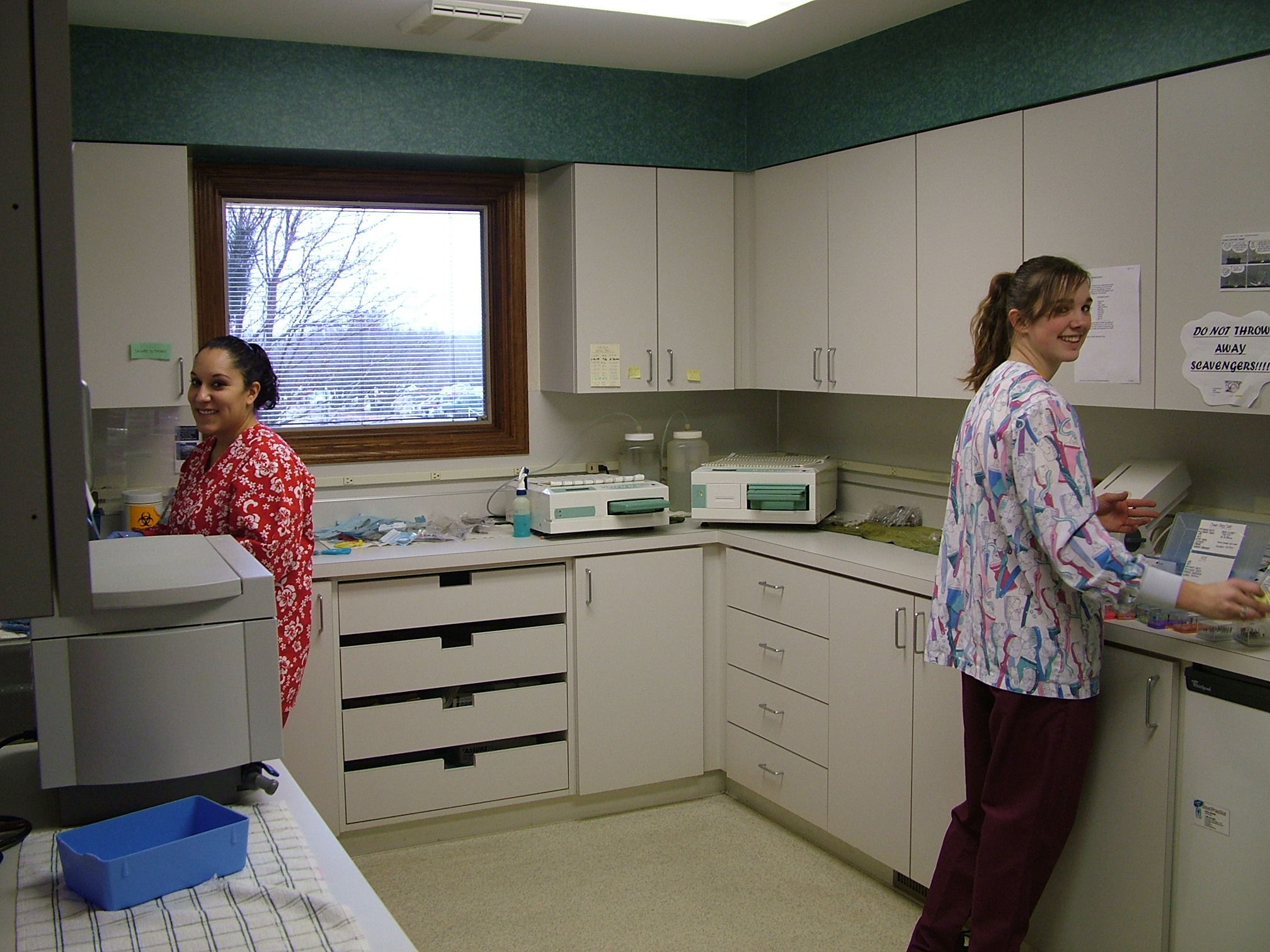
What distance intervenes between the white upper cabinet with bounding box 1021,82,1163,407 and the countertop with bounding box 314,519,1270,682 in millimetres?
673

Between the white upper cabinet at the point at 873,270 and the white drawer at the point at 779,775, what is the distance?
1.15 meters

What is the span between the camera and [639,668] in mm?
3713

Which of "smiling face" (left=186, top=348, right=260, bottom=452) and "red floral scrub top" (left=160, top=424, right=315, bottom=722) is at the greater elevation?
"smiling face" (left=186, top=348, right=260, bottom=452)

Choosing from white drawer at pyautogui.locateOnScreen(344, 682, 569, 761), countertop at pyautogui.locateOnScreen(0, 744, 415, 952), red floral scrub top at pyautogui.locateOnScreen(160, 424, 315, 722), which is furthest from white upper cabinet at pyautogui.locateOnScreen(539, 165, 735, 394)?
countertop at pyautogui.locateOnScreen(0, 744, 415, 952)

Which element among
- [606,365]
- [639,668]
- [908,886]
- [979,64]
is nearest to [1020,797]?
Answer: [908,886]

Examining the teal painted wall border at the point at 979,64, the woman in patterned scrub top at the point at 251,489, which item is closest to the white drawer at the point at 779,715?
the woman in patterned scrub top at the point at 251,489

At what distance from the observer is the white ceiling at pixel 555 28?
3.15 meters

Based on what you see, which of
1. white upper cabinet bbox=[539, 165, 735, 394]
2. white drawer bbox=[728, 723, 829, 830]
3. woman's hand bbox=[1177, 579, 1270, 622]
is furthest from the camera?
white upper cabinet bbox=[539, 165, 735, 394]

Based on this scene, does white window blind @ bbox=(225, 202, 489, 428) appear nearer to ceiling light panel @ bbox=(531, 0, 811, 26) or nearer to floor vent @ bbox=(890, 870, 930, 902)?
ceiling light panel @ bbox=(531, 0, 811, 26)

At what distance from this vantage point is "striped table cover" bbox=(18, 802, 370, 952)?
1.29m

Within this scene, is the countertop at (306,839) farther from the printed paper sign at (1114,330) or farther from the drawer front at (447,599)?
the printed paper sign at (1114,330)

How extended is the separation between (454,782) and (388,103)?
2103mm

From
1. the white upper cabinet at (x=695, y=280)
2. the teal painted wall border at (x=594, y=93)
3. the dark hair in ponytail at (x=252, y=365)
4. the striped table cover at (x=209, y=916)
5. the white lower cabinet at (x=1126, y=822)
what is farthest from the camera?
the white upper cabinet at (x=695, y=280)

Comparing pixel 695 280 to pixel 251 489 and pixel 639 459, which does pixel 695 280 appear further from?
pixel 251 489
